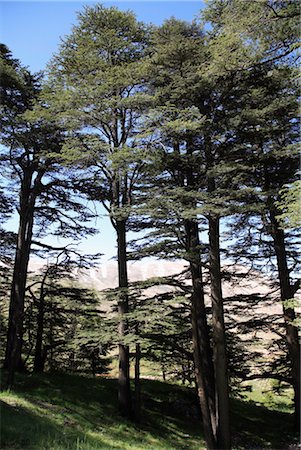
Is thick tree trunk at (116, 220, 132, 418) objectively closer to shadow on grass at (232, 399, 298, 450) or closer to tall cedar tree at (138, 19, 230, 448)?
tall cedar tree at (138, 19, 230, 448)

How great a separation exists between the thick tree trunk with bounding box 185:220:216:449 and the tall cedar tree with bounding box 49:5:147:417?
2401 mm

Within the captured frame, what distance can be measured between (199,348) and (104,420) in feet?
12.8

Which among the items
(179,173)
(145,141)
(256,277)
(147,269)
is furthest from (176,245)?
(147,269)

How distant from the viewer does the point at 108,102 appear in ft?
35.4

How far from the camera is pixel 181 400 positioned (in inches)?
576

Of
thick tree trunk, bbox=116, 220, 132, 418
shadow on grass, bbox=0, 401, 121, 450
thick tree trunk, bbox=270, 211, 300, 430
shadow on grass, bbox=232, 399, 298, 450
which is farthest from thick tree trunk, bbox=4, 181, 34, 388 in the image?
thick tree trunk, bbox=270, 211, 300, 430

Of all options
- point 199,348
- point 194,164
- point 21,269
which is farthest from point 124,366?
point 194,164

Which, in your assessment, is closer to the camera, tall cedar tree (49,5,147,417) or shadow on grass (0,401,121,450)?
shadow on grass (0,401,121,450)

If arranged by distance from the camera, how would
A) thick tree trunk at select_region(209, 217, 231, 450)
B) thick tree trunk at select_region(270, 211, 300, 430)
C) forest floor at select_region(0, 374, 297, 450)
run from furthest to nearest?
1. thick tree trunk at select_region(270, 211, 300, 430)
2. thick tree trunk at select_region(209, 217, 231, 450)
3. forest floor at select_region(0, 374, 297, 450)

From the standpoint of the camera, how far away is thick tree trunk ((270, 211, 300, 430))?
11.4 m

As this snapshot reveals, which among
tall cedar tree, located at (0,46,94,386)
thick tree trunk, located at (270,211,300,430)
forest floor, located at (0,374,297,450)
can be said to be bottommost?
forest floor, located at (0,374,297,450)

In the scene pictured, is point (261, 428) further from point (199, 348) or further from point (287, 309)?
point (199, 348)

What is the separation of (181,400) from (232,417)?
2.79 meters

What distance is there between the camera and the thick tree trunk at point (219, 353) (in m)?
9.34
